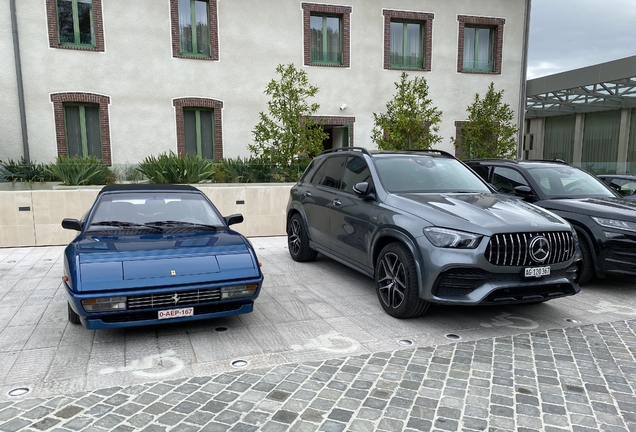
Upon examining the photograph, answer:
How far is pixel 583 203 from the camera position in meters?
6.68

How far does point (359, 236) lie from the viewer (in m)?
5.82

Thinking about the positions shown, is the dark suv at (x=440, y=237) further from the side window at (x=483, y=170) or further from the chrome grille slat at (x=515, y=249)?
the side window at (x=483, y=170)

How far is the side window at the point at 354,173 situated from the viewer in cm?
618

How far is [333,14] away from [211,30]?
440 centimetres

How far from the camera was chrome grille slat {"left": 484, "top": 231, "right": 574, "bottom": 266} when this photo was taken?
4504mm

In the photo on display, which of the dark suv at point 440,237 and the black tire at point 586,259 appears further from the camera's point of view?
the black tire at point 586,259

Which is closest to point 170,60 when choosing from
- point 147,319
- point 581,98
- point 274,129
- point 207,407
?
point 274,129

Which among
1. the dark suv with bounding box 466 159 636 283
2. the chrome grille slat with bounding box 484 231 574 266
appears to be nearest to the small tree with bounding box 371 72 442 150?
the dark suv with bounding box 466 159 636 283

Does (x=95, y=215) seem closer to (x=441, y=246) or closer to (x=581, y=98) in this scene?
(x=441, y=246)

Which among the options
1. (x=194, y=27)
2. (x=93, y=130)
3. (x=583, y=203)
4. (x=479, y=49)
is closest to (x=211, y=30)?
(x=194, y=27)

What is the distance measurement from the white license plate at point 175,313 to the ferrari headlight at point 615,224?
529cm

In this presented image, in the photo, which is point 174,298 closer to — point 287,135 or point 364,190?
point 364,190

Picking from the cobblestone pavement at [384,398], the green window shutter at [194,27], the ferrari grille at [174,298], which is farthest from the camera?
the green window shutter at [194,27]

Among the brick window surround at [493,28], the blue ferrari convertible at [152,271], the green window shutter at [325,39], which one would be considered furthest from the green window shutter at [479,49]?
the blue ferrari convertible at [152,271]
